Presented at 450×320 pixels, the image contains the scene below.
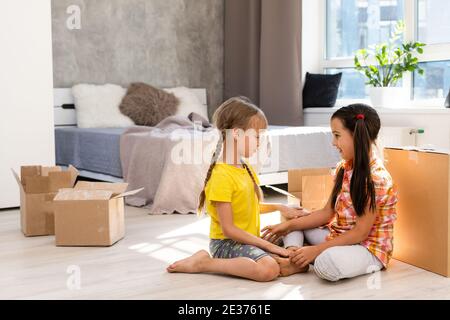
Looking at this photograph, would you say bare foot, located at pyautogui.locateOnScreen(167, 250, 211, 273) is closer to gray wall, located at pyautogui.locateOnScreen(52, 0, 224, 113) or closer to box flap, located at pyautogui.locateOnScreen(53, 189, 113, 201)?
box flap, located at pyautogui.locateOnScreen(53, 189, 113, 201)

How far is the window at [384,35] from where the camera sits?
4.70 m

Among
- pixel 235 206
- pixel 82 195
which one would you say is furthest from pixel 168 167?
pixel 235 206

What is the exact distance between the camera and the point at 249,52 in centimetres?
562

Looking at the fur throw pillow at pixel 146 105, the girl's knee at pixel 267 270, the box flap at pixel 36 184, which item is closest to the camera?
the girl's knee at pixel 267 270

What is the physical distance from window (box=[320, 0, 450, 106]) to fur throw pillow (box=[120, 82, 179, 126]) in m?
1.49

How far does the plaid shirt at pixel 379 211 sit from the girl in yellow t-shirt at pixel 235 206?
0.88 feet

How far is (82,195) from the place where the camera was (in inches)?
109

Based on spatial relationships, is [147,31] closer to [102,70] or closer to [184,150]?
[102,70]

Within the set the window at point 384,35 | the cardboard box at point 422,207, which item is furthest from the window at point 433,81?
the cardboard box at point 422,207

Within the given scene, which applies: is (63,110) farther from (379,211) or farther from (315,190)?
(379,211)

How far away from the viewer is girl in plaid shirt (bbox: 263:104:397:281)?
2.20 metres

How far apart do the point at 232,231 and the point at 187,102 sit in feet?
10.5

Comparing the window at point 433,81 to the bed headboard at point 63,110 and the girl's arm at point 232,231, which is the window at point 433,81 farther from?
the girl's arm at point 232,231
